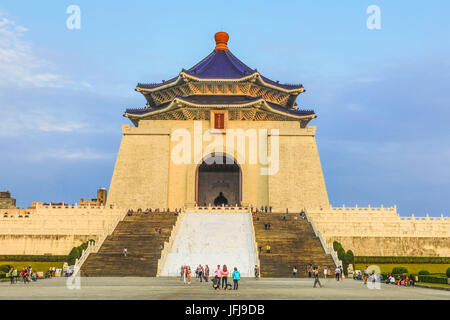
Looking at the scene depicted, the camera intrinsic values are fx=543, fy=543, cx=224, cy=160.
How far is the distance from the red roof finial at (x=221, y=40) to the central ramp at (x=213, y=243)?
2087 cm

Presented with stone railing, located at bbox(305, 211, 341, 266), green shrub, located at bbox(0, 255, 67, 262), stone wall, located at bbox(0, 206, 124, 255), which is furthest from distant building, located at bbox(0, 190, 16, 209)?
stone railing, located at bbox(305, 211, 341, 266)

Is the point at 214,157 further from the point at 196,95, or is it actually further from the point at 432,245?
the point at 432,245

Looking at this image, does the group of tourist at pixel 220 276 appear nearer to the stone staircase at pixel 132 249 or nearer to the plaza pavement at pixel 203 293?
the plaza pavement at pixel 203 293

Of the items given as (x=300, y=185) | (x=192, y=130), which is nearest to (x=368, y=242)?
(x=300, y=185)

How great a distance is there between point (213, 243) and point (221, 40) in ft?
86.9

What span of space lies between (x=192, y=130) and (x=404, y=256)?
1979 cm

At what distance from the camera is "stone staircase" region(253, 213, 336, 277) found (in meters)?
24.0

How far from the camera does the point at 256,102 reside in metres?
40.8

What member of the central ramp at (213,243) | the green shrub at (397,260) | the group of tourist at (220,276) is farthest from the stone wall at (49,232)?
the green shrub at (397,260)

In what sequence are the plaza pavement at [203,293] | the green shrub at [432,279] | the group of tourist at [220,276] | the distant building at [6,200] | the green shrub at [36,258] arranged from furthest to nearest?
→ the distant building at [6,200], the green shrub at [36,258], the green shrub at [432,279], the group of tourist at [220,276], the plaza pavement at [203,293]

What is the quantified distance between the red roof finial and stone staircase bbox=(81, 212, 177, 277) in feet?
71.4

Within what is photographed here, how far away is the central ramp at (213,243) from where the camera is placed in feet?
80.7

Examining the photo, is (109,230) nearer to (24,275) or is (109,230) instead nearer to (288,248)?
(24,275)

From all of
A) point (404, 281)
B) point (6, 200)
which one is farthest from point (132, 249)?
point (6, 200)
